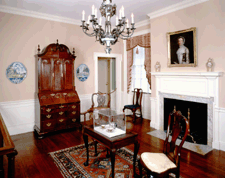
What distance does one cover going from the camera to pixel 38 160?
3111 mm

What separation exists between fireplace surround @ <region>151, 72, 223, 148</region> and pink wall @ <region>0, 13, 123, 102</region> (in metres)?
2.60

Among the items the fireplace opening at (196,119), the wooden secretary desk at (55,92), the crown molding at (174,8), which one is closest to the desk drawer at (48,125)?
the wooden secretary desk at (55,92)

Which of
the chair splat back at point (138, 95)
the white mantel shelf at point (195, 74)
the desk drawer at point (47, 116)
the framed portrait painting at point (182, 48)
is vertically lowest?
the desk drawer at point (47, 116)

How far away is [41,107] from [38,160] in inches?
57.3

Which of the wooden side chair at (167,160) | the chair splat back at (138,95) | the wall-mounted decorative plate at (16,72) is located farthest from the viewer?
the chair splat back at (138,95)

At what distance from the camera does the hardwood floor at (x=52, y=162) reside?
2709mm

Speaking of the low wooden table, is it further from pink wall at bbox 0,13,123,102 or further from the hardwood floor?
pink wall at bbox 0,13,123,102

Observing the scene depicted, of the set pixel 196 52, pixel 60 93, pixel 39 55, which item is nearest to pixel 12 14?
pixel 39 55

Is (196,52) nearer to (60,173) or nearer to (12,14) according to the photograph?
(60,173)

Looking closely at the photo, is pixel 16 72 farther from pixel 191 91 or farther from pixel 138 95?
pixel 191 91

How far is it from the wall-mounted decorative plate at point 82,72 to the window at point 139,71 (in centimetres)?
173

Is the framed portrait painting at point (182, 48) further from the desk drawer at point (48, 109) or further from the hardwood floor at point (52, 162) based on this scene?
the desk drawer at point (48, 109)

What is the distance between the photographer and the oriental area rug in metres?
2.67

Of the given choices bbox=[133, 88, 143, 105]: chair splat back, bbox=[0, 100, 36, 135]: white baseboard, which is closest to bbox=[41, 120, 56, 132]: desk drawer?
bbox=[0, 100, 36, 135]: white baseboard
